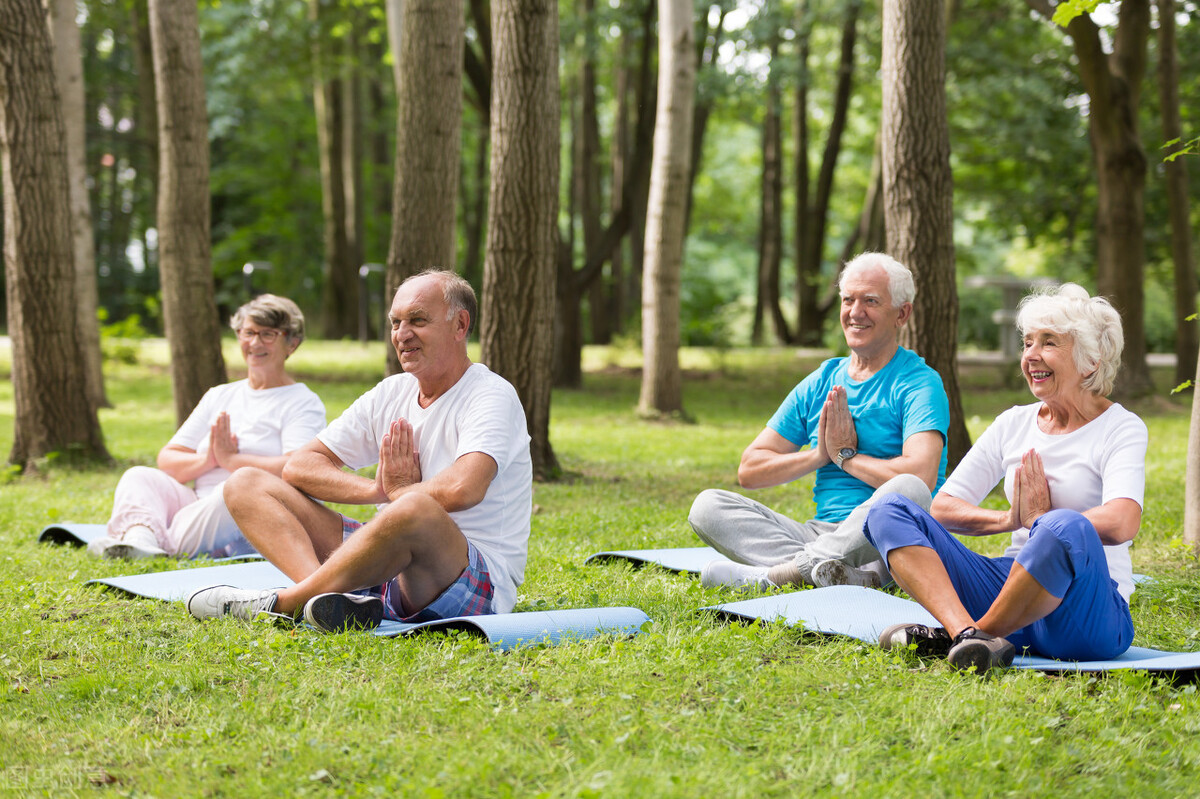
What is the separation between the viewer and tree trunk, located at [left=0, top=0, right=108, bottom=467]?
866 cm

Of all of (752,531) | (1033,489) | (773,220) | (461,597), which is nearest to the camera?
(1033,489)

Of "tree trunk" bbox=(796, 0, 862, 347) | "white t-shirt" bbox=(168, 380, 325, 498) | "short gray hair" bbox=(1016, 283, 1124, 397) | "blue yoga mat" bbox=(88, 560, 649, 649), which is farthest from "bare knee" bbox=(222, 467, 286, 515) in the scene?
"tree trunk" bbox=(796, 0, 862, 347)

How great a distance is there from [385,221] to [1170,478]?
77.3 ft

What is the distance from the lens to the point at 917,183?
7.90 metres

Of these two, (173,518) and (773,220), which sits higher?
(773,220)

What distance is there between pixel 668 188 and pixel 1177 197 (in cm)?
730

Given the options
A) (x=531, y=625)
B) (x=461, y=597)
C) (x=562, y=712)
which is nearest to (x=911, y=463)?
(x=531, y=625)

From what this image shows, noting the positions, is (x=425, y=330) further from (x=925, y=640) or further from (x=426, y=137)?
(x=426, y=137)

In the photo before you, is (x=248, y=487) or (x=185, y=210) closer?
(x=248, y=487)

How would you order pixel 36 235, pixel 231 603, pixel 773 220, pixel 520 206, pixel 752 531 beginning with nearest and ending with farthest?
pixel 231 603 < pixel 752 531 < pixel 520 206 < pixel 36 235 < pixel 773 220

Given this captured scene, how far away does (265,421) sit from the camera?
5699 mm

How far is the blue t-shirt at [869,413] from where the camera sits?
4641 mm

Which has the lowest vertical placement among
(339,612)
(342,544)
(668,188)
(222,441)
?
(339,612)

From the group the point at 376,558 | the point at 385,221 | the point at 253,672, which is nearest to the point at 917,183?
the point at 376,558
